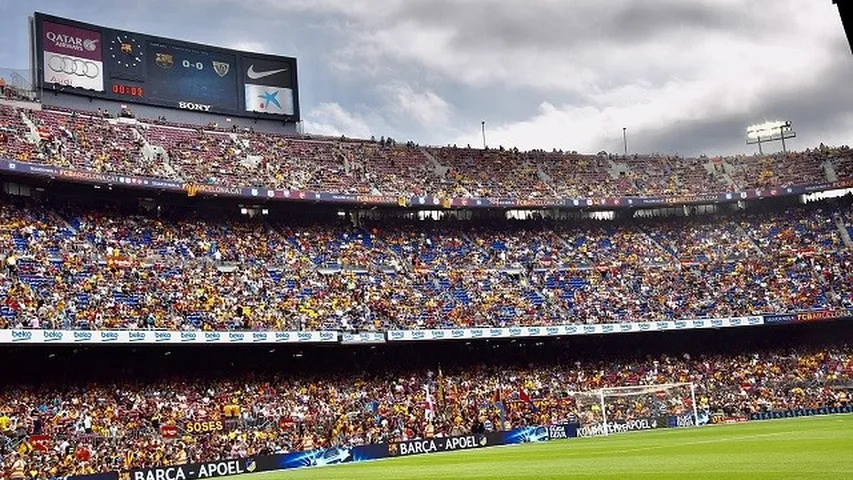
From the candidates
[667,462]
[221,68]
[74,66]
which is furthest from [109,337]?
[221,68]

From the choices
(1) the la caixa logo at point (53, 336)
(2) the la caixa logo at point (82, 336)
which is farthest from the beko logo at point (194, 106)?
(1) the la caixa logo at point (53, 336)

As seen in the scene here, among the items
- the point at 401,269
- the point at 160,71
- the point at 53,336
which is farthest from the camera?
the point at 160,71

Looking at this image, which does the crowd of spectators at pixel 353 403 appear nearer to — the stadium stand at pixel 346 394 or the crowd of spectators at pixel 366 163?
the stadium stand at pixel 346 394

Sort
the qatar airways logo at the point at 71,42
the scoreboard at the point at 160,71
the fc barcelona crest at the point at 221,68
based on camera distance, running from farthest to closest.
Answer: the fc barcelona crest at the point at 221,68
the scoreboard at the point at 160,71
the qatar airways logo at the point at 71,42

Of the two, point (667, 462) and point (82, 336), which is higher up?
point (82, 336)

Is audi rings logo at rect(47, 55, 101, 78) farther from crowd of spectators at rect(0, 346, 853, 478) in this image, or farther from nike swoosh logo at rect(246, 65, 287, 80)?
crowd of spectators at rect(0, 346, 853, 478)

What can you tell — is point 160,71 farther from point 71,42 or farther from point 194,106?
point 71,42

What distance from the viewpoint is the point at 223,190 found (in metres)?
52.8

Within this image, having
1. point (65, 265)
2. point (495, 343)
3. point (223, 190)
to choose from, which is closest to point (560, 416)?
point (495, 343)

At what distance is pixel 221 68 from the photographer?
63.0m

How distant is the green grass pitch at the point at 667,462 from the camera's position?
18.8m

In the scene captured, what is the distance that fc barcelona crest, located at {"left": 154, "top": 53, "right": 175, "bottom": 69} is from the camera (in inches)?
2356

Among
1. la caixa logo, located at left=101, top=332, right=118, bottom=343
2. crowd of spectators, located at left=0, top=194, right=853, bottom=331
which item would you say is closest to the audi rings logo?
crowd of spectators, located at left=0, top=194, right=853, bottom=331

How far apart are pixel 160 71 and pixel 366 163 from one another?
15.0 m
